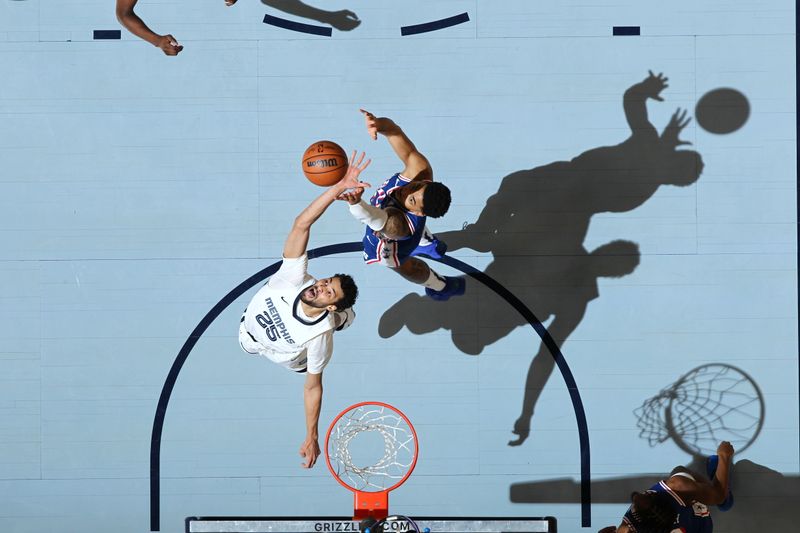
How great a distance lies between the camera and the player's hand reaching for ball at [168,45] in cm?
602

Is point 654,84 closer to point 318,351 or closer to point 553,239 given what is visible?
point 553,239

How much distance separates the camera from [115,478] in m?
6.13

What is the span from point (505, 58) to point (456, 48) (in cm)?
40

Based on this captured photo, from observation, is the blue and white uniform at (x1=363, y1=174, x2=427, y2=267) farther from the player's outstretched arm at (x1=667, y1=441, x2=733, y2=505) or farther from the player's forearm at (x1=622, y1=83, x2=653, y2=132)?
the player's outstretched arm at (x1=667, y1=441, x2=733, y2=505)

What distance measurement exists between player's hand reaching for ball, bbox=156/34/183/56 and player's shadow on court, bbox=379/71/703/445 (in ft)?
8.42

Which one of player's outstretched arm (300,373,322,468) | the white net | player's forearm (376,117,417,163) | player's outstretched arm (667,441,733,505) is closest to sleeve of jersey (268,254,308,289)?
player's outstretched arm (300,373,322,468)

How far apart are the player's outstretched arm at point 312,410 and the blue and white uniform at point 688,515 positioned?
225 cm

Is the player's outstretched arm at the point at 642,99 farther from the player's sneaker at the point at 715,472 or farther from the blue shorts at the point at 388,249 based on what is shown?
the player's sneaker at the point at 715,472

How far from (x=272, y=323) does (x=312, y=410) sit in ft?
2.22

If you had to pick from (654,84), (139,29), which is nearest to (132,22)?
(139,29)

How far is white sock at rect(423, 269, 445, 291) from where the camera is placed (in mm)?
5836

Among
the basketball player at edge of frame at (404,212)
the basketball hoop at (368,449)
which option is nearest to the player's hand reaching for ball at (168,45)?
the basketball player at edge of frame at (404,212)

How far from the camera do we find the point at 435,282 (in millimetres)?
5875

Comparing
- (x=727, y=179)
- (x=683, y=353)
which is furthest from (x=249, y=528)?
(x=727, y=179)
